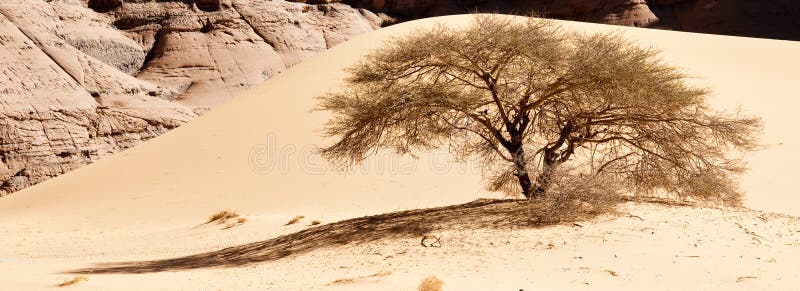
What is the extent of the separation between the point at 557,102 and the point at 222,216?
9.32 m

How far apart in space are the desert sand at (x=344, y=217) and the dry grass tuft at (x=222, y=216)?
418mm

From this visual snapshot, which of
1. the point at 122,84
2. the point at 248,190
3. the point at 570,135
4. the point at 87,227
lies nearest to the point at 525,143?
the point at 570,135

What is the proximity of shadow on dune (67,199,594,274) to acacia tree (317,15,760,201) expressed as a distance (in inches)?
29.6

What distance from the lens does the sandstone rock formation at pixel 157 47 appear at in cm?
2364

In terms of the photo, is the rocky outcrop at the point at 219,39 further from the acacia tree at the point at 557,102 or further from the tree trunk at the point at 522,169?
the tree trunk at the point at 522,169

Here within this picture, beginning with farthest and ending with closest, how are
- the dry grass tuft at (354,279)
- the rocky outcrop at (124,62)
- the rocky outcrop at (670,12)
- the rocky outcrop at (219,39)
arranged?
the rocky outcrop at (670,12), the rocky outcrop at (219,39), the rocky outcrop at (124,62), the dry grass tuft at (354,279)

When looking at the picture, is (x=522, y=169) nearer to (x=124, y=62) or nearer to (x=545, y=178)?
(x=545, y=178)

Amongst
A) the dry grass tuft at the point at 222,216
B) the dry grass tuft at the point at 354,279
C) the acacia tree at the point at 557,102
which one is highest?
the acacia tree at the point at 557,102

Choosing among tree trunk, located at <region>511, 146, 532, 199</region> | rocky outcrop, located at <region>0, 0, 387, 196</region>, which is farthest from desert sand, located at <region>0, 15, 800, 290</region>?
rocky outcrop, located at <region>0, 0, 387, 196</region>

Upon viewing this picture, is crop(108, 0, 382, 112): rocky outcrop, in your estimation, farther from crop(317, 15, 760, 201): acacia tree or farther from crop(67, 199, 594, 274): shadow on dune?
crop(317, 15, 760, 201): acacia tree

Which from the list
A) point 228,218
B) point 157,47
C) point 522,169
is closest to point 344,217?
point 228,218

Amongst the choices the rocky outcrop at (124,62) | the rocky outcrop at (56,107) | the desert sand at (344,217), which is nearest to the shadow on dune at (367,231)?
the desert sand at (344,217)

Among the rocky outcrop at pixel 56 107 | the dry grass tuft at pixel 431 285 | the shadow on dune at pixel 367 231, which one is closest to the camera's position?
the dry grass tuft at pixel 431 285

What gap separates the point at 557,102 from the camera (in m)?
11.4
